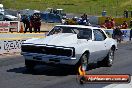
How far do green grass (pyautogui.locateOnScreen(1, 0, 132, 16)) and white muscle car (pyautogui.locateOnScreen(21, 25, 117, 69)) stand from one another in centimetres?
6450

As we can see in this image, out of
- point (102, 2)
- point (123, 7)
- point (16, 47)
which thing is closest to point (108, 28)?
point (16, 47)

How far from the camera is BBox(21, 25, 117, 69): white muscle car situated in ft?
44.2

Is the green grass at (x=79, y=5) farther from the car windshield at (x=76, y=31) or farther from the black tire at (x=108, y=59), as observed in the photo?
the car windshield at (x=76, y=31)

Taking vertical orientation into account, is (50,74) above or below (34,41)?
below

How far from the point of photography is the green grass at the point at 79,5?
82812mm

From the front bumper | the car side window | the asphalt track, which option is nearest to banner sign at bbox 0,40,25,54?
the asphalt track

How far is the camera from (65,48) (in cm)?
1341

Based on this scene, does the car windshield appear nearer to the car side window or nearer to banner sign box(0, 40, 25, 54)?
the car side window

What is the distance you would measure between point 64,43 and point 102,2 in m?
78.1

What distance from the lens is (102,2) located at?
9088cm

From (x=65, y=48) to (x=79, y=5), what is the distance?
74.9 m

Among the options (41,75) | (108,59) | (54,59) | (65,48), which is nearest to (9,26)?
(108,59)

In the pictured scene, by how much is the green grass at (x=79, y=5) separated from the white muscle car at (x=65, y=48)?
6450cm

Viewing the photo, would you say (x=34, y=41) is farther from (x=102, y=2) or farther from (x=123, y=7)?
(x=102, y=2)
